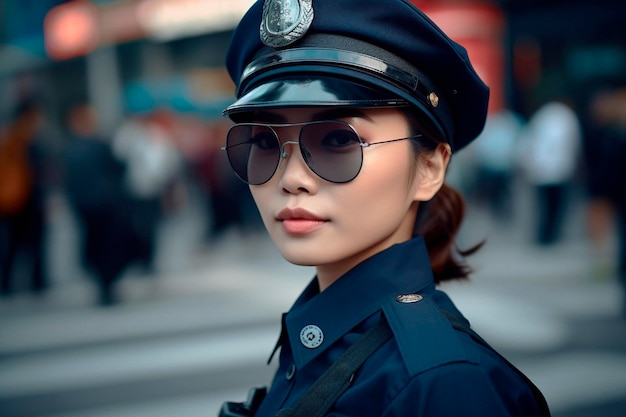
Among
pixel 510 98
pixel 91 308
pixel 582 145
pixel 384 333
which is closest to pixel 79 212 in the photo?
pixel 91 308

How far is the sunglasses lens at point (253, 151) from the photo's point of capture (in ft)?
5.10

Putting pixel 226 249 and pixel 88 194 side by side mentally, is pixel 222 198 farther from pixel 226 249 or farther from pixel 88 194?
pixel 88 194

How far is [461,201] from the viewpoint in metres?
1.95

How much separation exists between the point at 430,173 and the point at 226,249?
31.0 feet

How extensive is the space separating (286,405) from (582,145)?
345 inches

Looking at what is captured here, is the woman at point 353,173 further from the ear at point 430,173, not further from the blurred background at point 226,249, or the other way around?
the blurred background at point 226,249

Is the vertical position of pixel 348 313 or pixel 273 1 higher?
pixel 273 1

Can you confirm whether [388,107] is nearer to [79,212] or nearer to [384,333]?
[384,333]

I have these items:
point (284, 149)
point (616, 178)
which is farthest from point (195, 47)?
point (284, 149)

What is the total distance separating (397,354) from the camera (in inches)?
52.2

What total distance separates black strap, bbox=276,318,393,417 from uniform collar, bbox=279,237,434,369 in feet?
0.30

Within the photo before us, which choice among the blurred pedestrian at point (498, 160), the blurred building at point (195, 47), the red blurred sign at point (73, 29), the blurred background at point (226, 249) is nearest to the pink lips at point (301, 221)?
the blurred background at point (226, 249)

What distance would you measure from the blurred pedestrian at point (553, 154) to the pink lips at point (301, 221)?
304 inches

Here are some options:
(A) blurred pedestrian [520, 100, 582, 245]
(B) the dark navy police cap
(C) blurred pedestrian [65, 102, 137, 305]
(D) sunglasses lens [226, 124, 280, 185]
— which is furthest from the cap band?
(A) blurred pedestrian [520, 100, 582, 245]
